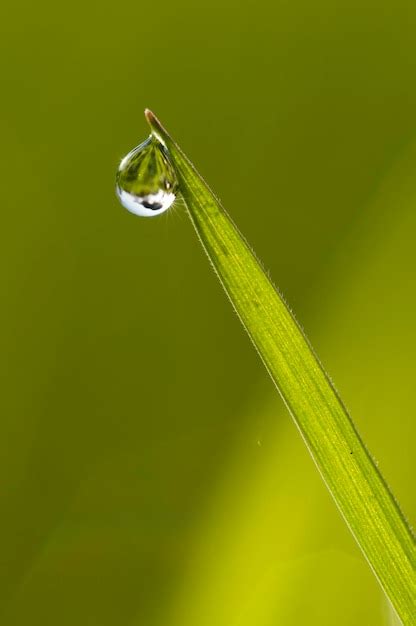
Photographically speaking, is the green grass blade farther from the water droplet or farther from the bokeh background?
the bokeh background

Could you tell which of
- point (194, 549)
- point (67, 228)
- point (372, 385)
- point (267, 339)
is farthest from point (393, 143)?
point (267, 339)

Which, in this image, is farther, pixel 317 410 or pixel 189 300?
pixel 189 300

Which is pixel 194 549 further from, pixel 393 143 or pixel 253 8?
pixel 253 8

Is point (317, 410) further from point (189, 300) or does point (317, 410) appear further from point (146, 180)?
point (189, 300)

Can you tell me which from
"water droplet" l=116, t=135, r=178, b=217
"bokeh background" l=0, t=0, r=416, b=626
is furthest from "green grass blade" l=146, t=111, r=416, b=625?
"bokeh background" l=0, t=0, r=416, b=626

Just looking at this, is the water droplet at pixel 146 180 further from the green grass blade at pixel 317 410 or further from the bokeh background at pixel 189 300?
the bokeh background at pixel 189 300

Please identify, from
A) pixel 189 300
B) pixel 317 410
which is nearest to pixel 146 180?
pixel 317 410

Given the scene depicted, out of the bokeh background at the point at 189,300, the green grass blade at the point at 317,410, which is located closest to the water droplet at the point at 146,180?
the green grass blade at the point at 317,410
